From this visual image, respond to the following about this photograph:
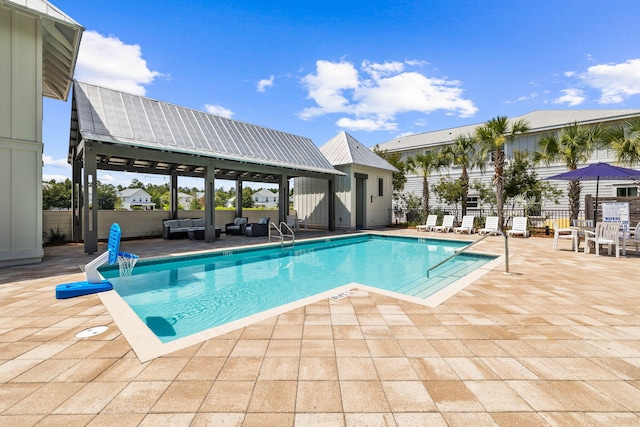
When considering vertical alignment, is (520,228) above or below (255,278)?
above

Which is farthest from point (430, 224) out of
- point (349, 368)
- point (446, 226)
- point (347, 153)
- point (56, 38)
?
point (56, 38)

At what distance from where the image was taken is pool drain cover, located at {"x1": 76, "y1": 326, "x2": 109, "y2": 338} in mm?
3055

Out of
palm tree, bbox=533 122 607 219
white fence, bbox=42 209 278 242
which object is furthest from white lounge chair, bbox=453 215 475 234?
white fence, bbox=42 209 278 242

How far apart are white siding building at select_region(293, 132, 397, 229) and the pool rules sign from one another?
32.8 ft

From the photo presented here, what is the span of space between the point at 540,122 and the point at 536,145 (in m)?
1.95

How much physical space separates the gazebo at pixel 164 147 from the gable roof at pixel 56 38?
0.77 m

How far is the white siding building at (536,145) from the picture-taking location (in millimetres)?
16844

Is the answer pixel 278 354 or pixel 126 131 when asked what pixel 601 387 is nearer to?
pixel 278 354

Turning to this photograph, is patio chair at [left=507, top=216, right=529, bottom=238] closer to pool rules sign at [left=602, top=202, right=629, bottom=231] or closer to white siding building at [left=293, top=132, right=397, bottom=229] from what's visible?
pool rules sign at [left=602, top=202, right=629, bottom=231]

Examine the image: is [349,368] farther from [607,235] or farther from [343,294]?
[607,235]

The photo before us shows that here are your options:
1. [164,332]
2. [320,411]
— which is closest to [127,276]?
[164,332]

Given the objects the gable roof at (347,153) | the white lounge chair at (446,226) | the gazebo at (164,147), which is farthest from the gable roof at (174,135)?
the white lounge chair at (446,226)

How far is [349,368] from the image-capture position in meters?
2.42

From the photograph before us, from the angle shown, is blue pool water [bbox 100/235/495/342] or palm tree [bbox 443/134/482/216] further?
palm tree [bbox 443/134/482/216]
